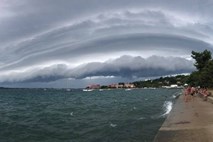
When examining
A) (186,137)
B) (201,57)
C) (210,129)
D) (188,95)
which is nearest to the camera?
(186,137)

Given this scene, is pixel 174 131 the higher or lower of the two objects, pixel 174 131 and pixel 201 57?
the lower

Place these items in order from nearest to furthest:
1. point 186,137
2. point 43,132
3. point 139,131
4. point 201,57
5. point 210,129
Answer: point 186,137 < point 210,129 < point 139,131 < point 43,132 < point 201,57

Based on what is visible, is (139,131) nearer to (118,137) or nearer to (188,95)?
(118,137)

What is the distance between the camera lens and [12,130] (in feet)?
113

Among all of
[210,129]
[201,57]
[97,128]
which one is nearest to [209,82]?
[201,57]

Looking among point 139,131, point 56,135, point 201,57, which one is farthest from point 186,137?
point 201,57

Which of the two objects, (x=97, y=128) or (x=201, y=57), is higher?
(x=201, y=57)

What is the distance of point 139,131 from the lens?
30203 millimetres

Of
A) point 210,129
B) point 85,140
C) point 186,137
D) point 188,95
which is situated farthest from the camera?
point 188,95

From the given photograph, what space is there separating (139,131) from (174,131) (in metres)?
4.89

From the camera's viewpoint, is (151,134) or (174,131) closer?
(174,131)

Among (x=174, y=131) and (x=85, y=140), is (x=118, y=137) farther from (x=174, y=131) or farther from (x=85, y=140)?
(x=174, y=131)

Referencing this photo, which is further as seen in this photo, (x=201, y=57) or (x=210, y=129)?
(x=201, y=57)

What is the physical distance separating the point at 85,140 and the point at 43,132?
6.29 metres
